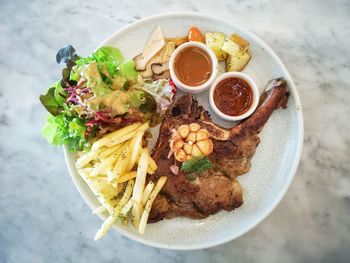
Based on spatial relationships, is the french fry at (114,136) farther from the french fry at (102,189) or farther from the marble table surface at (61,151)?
the marble table surface at (61,151)

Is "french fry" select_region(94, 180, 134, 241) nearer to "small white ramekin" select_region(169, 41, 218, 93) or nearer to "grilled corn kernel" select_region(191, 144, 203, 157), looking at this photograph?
"grilled corn kernel" select_region(191, 144, 203, 157)

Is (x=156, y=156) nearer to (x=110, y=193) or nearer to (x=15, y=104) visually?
(x=110, y=193)

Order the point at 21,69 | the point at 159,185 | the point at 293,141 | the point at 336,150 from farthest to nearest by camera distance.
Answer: the point at 21,69, the point at 336,150, the point at 293,141, the point at 159,185

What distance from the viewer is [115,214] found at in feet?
8.81

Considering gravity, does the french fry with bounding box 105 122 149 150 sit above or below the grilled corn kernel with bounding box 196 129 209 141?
below

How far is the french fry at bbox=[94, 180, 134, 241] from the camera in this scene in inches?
105

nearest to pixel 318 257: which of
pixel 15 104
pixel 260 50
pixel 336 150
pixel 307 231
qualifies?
pixel 307 231

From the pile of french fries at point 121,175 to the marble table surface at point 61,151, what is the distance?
61 cm

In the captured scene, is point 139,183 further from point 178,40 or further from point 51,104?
point 178,40

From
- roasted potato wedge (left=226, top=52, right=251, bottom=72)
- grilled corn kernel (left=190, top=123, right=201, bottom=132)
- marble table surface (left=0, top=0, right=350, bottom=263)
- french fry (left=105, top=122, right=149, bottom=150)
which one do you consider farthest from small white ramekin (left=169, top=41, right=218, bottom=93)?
marble table surface (left=0, top=0, right=350, bottom=263)

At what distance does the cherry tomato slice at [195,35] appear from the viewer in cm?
305

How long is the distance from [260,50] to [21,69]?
7.34 ft

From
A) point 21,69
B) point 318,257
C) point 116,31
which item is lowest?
point 318,257

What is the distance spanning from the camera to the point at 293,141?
2971 mm
